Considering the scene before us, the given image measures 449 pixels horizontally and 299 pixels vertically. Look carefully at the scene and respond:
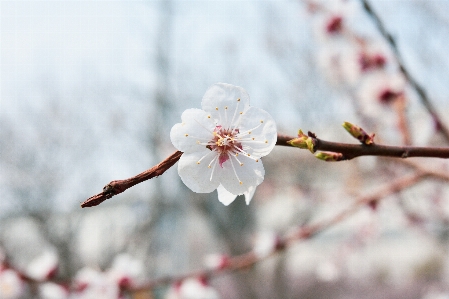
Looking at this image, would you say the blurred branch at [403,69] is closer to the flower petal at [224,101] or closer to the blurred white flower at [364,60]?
the flower petal at [224,101]

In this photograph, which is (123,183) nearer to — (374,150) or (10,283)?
(374,150)

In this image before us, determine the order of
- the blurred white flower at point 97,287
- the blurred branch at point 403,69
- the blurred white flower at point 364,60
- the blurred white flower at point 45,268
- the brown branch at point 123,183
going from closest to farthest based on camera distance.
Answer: the brown branch at point 123,183 < the blurred branch at point 403,69 < the blurred white flower at point 97,287 < the blurred white flower at point 45,268 < the blurred white flower at point 364,60

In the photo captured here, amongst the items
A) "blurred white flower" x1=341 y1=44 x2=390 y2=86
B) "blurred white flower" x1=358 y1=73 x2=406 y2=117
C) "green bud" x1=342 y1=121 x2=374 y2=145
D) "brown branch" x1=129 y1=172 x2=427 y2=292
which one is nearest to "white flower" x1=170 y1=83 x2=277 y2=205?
"green bud" x1=342 y1=121 x2=374 y2=145

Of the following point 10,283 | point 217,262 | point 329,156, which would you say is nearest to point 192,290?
point 217,262

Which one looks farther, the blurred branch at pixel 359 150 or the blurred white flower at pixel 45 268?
the blurred white flower at pixel 45 268

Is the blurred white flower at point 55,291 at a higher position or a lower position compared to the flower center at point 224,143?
lower

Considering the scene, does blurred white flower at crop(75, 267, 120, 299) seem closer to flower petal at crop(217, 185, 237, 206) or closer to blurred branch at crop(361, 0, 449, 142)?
flower petal at crop(217, 185, 237, 206)

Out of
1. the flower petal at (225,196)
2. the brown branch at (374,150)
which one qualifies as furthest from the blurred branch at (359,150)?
the flower petal at (225,196)

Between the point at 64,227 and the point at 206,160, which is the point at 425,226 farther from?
the point at 64,227
